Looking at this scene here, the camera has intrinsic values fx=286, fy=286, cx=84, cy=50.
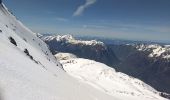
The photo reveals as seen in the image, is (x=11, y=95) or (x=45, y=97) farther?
(x=45, y=97)

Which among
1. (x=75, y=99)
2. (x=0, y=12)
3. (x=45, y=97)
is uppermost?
(x=0, y=12)

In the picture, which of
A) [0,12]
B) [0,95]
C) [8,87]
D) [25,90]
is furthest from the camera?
[0,12]

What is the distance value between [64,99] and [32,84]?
5582mm

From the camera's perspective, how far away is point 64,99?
1538 inches

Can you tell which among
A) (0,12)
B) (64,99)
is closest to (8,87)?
(64,99)

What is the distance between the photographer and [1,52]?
4134 centimetres

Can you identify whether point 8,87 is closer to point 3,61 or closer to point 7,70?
point 7,70

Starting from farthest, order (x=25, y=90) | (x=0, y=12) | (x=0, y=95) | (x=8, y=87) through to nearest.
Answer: (x=0, y=12) < (x=25, y=90) < (x=8, y=87) < (x=0, y=95)

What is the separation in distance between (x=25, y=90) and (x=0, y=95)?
16.3 feet

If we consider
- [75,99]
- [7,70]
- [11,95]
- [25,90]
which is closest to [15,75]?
[7,70]

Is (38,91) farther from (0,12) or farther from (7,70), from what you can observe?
(0,12)

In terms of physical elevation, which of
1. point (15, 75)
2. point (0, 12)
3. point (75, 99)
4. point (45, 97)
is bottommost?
point (75, 99)

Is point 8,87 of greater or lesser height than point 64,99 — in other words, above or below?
above

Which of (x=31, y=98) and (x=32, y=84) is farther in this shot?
(x=32, y=84)
